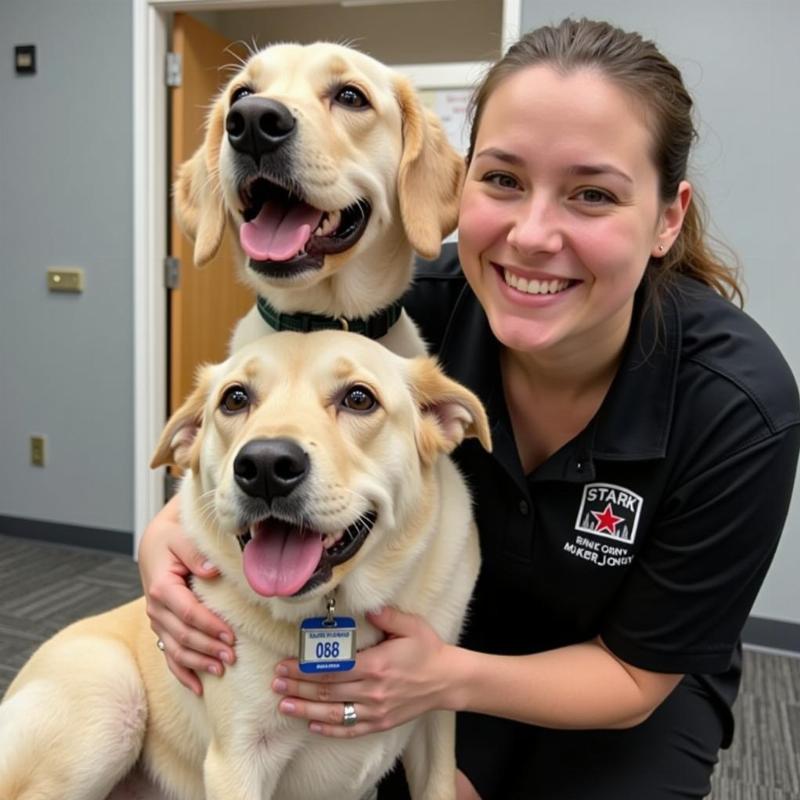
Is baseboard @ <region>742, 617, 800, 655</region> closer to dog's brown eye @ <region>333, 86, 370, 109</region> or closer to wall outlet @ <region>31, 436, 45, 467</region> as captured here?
dog's brown eye @ <region>333, 86, 370, 109</region>

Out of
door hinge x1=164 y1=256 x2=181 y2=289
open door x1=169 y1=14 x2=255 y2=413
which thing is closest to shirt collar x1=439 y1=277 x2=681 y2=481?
open door x1=169 y1=14 x2=255 y2=413

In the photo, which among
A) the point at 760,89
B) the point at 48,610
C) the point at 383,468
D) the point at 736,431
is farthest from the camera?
the point at 48,610

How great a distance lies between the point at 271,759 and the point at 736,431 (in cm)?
91

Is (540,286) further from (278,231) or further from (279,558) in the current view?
(279,558)

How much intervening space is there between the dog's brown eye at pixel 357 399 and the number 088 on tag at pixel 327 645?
326 mm

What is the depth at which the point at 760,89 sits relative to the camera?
3.00 meters

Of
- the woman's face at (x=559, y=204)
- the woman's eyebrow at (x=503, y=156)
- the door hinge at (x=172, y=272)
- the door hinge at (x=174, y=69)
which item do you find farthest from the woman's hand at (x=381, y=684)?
the door hinge at (x=174, y=69)

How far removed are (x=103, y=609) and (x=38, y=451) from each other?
4.01 ft

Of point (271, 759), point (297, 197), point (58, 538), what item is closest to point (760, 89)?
point (297, 197)

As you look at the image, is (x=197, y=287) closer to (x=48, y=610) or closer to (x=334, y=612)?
(x=48, y=610)

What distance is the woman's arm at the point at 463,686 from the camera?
118cm

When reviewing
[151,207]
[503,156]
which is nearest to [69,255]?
[151,207]

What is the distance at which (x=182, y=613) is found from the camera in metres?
1.24

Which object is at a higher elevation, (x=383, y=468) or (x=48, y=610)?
(x=383, y=468)
